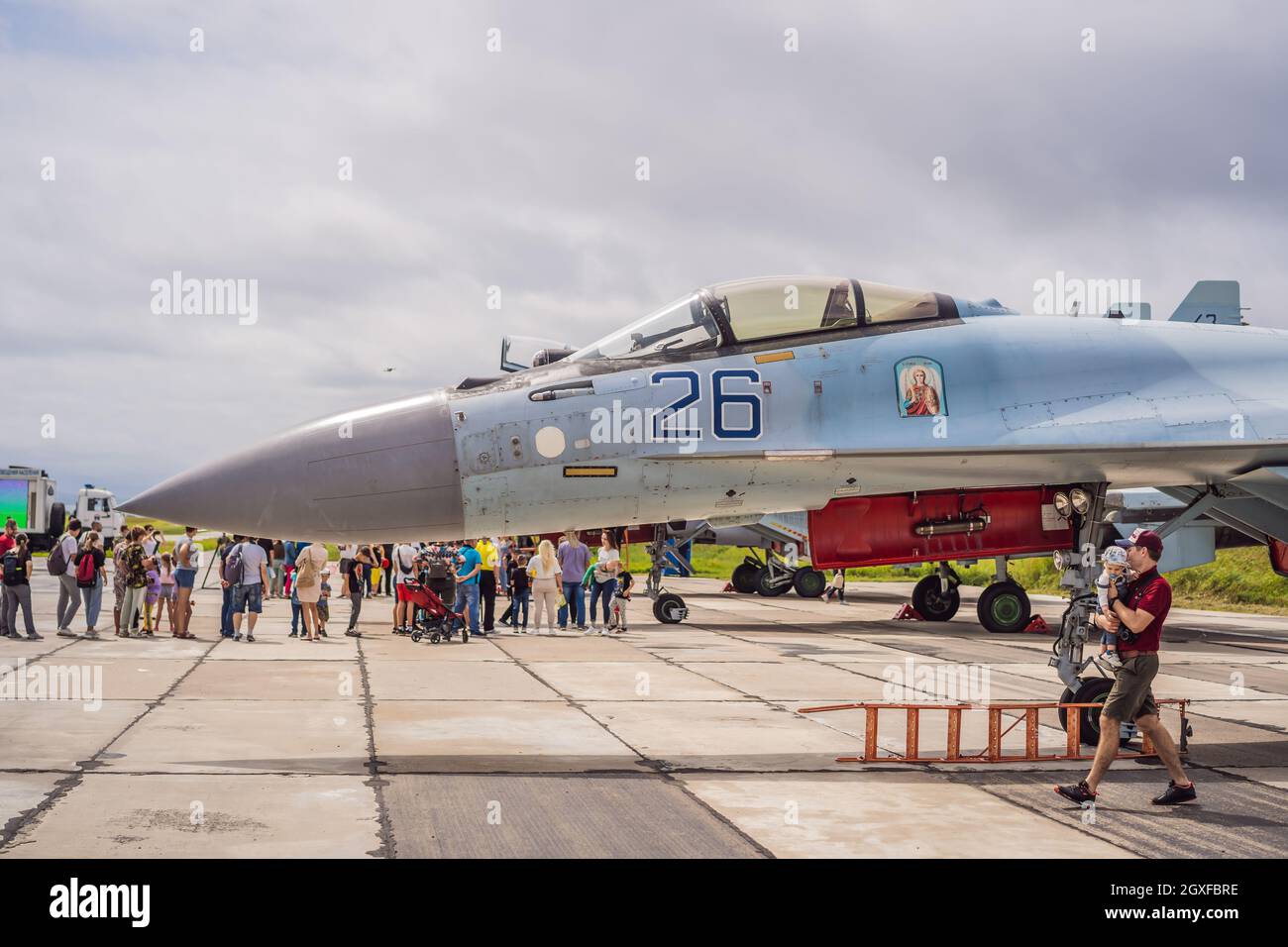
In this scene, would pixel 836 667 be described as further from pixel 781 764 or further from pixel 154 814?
pixel 154 814

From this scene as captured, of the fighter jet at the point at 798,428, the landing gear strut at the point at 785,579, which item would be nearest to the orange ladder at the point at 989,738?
the fighter jet at the point at 798,428

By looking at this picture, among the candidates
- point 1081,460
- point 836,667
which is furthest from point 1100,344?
point 836,667

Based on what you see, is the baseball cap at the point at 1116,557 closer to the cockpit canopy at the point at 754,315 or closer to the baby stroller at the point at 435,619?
the cockpit canopy at the point at 754,315

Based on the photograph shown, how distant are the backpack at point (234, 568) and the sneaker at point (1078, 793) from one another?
13335 mm

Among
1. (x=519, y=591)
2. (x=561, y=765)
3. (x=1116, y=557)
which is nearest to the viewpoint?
(x=1116, y=557)

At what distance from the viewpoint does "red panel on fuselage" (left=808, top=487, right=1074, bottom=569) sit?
9703mm

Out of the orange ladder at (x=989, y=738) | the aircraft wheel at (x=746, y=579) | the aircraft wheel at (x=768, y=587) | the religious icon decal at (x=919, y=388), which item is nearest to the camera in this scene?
the orange ladder at (x=989, y=738)

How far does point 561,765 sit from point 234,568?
425 inches

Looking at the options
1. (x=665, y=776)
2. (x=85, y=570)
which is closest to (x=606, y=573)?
(x=85, y=570)

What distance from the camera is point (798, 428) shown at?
8.62 metres

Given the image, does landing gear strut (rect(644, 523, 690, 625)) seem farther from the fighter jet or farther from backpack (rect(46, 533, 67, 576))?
the fighter jet

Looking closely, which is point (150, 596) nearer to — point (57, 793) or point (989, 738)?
point (57, 793)

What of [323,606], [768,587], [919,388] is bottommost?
[768,587]

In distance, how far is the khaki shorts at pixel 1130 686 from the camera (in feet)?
22.6
